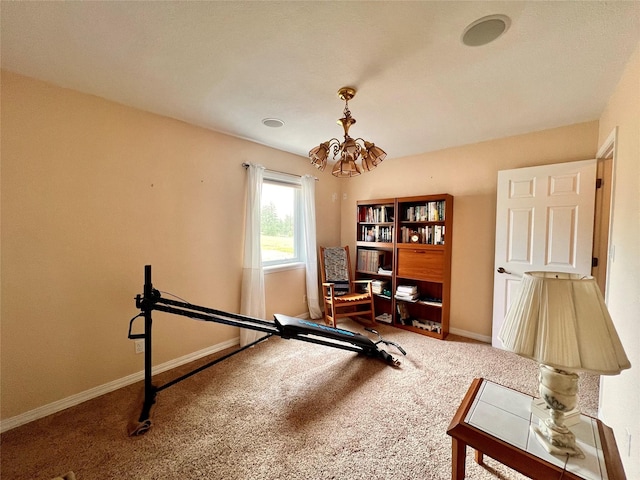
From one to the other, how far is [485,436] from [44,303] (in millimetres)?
2760

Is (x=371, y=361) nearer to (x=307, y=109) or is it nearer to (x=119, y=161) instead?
(x=307, y=109)

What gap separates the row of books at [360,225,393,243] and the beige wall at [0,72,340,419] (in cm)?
201

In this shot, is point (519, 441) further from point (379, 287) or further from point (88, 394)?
point (88, 394)

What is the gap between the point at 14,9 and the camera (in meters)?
1.21

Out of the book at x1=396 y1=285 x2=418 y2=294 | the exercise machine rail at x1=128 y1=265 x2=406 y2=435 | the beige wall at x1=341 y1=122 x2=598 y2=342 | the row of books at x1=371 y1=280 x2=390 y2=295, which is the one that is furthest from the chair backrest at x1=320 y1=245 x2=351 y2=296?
the beige wall at x1=341 y1=122 x2=598 y2=342

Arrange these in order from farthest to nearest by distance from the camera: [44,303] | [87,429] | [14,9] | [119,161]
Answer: [119,161] → [44,303] → [87,429] → [14,9]

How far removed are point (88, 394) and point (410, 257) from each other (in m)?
3.40

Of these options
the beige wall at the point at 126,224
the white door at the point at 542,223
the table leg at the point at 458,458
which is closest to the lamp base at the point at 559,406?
the table leg at the point at 458,458

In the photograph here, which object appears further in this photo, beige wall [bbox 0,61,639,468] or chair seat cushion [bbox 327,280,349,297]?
chair seat cushion [bbox 327,280,349,297]

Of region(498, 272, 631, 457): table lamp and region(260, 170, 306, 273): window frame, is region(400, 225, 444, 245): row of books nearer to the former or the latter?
region(260, 170, 306, 273): window frame

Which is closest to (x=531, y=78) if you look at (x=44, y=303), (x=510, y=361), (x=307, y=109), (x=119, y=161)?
(x=307, y=109)

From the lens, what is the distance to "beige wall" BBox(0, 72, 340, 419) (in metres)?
1.72

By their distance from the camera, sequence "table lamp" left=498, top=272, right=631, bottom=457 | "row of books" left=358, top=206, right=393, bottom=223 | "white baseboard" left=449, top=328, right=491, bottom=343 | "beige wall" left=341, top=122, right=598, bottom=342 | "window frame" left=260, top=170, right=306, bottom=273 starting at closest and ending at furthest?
"table lamp" left=498, top=272, right=631, bottom=457 < "beige wall" left=341, top=122, right=598, bottom=342 < "white baseboard" left=449, top=328, right=491, bottom=343 < "window frame" left=260, top=170, right=306, bottom=273 < "row of books" left=358, top=206, right=393, bottom=223

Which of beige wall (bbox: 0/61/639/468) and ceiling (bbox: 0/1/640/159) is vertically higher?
ceiling (bbox: 0/1/640/159)
